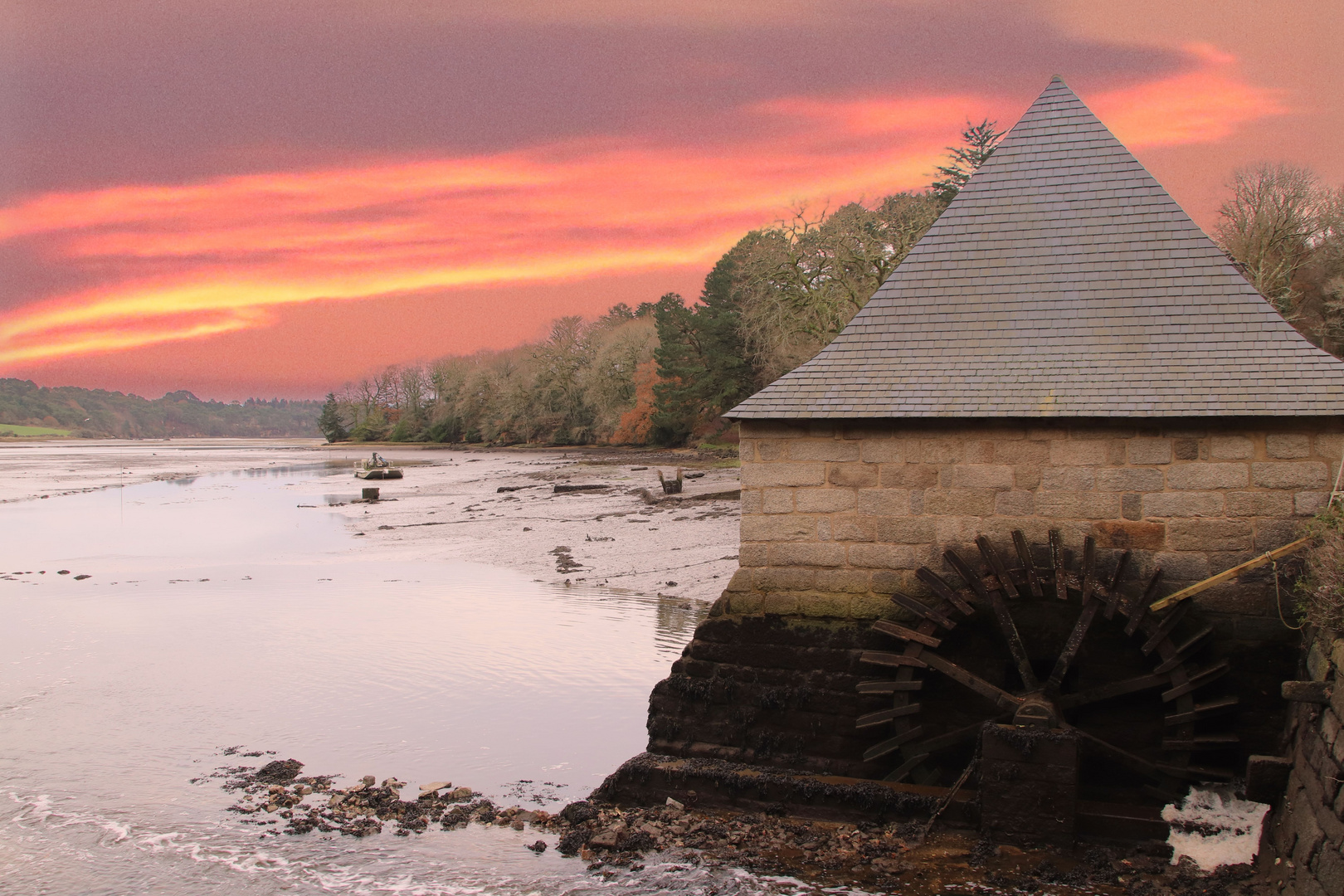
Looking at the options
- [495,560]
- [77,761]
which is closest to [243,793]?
[77,761]

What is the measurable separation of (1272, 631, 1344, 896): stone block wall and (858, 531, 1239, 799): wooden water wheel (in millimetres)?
619

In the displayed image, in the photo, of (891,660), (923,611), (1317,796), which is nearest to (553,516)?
(891,660)

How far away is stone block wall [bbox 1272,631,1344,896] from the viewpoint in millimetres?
4422

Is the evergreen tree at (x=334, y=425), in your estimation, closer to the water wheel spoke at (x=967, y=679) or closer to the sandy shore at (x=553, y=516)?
the sandy shore at (x=553, y=516)

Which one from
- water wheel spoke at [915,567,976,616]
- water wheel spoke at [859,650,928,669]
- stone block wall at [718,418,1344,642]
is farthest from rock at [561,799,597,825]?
water wheel spoke at [915,567,976,616]

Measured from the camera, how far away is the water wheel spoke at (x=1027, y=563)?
6.26 metres

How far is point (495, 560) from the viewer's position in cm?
1798

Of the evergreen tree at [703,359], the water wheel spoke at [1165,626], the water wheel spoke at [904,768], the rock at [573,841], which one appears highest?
the evergreen tree at [703,359]

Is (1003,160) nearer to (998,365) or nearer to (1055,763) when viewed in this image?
(998,365)

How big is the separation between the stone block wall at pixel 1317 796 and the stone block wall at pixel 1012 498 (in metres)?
0.83

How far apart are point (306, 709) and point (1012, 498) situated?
7.00 metres

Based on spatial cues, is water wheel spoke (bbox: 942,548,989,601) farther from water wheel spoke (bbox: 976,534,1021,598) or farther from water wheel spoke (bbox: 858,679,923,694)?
water wheel spoke (bbox: 858,679,923,694)

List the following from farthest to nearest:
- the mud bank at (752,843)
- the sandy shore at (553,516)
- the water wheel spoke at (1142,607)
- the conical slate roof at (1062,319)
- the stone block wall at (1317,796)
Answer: the sandy shore at (553,516) < the conical slate roof at (1062,319) < the water wheel spoke at (1142,607) < the mud bank at (752,843) < the stone block wall at (1317,796)

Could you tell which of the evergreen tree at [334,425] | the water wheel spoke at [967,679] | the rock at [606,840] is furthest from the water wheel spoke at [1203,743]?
the evergreen tree at [334,425]
